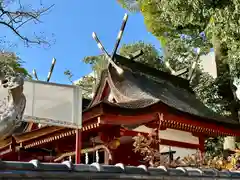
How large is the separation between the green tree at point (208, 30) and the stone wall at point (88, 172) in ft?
18.5

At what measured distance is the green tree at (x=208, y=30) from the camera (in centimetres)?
912

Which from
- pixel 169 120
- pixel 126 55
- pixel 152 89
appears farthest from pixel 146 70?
pixel 126 55

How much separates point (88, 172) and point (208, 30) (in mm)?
7569

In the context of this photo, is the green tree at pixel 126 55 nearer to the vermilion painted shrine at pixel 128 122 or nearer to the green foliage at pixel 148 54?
the green foliage at pixel 148 54

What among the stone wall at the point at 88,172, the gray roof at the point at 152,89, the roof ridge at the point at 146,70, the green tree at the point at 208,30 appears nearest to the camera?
the stone wall at the point at 88,172

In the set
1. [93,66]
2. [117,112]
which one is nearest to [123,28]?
[117,112]

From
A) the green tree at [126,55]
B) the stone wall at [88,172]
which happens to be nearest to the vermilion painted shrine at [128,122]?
the stone wall at [88,172]

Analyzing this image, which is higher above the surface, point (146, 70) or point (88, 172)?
point (146, 70)

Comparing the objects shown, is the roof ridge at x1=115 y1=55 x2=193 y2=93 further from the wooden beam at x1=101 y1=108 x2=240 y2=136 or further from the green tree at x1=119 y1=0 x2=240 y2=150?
the wooden beam at x1=101 y1=108 x2=240 y2=136

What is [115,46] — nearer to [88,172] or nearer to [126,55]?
[126,55]

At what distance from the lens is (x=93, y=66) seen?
68.4 feet

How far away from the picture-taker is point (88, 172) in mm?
3133

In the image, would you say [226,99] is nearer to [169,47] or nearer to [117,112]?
[169,47]

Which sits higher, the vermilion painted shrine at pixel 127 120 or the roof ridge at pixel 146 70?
the roof ridge at pixel 146 70
